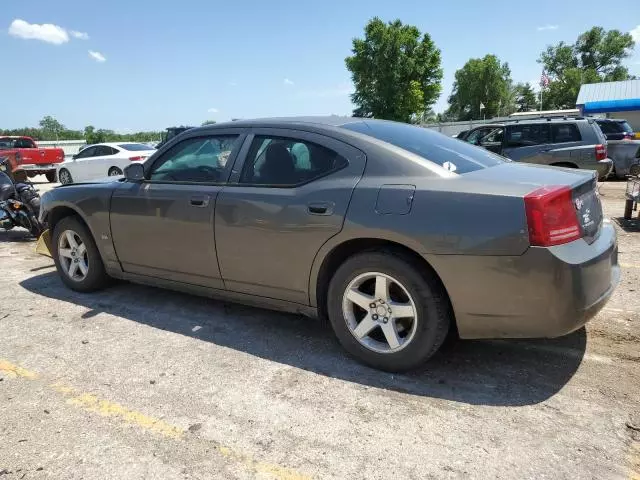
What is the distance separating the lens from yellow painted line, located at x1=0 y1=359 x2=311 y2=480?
230 centimetres

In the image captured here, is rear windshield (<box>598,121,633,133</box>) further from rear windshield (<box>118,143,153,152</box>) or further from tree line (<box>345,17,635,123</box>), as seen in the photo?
tree line (<box>345,17,635,123</box>)

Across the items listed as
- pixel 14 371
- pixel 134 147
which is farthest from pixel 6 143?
pixel 14 371

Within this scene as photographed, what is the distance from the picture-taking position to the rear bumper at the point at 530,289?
257 centimetres

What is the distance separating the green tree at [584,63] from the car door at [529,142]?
297ft

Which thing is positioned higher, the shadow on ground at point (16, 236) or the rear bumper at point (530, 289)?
the rear bumper at point (530, 289)

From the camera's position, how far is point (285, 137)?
11.6ft

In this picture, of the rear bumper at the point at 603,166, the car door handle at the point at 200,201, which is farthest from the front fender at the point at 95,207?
the rear bumper at the point at 603,166

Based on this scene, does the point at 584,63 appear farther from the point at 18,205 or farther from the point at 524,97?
the point at 18,205

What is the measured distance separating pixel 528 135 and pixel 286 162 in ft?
30.7

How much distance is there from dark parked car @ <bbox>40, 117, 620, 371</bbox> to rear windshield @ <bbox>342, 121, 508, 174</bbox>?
18 mm

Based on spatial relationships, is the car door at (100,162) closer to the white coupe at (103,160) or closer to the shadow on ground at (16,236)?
the white coupe at (103,160)

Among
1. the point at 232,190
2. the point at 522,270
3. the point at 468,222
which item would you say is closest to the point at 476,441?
the point at 522,270

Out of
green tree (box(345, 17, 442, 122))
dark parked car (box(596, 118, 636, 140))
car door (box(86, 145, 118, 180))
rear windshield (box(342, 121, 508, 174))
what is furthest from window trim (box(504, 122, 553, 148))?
green tree (box(345, 17, 442, 122))

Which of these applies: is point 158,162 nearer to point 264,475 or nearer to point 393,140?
point 393,140
